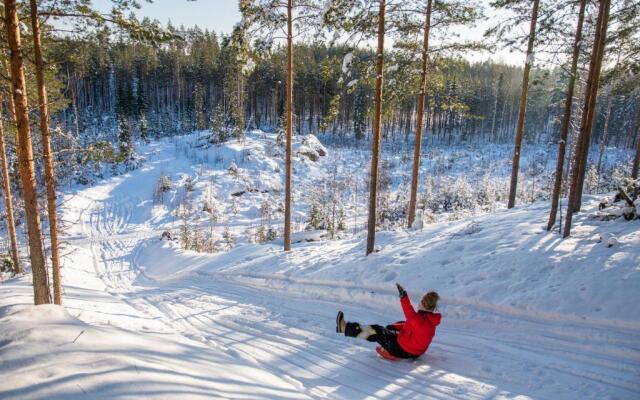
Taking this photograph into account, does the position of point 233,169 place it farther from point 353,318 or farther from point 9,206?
point 353,318

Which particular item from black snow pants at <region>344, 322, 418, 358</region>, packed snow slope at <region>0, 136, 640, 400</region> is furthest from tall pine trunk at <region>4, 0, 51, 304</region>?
black snow pants at <region>344, 322, 418, 358</region>

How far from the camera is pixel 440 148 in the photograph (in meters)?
55.7

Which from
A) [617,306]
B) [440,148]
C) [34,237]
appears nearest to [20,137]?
[34,237]

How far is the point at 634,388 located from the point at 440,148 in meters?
54.8

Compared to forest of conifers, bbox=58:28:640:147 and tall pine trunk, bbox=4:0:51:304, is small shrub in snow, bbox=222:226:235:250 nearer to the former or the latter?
tall pine trunk, bbox=4:0:51:304

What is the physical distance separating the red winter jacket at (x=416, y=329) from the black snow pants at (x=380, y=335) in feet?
0.31

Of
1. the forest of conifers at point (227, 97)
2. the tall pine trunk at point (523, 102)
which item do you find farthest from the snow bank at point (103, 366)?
the forest of conifers at point (227, 97)

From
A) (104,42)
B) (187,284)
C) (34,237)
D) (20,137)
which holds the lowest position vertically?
(187,284)

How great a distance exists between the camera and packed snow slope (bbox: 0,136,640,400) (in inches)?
138

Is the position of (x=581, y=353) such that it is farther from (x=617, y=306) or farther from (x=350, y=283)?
(x=350, y=283)

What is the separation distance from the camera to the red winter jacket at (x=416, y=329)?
509 centimetres

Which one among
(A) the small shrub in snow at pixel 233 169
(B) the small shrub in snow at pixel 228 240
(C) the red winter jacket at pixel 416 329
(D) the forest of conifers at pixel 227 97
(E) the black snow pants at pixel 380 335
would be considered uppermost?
(D) the forest of conifers at pixel 227 97

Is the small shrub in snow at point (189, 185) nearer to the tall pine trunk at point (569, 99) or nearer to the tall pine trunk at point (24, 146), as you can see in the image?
the tall pine trunk at point (24, 146)

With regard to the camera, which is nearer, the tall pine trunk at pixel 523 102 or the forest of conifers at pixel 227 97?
the tall pine trunk at pixel 523 102
